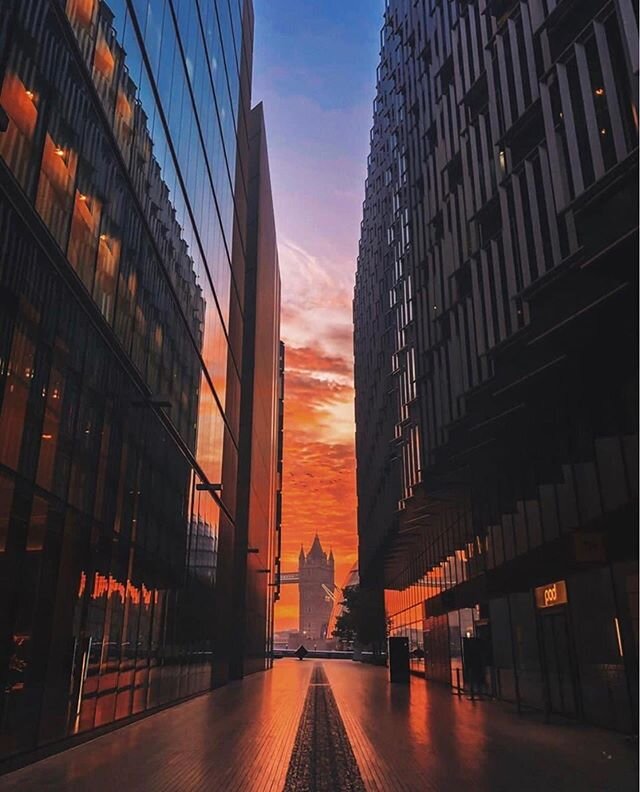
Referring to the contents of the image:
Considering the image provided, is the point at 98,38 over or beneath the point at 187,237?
beneath

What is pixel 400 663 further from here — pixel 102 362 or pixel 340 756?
pixel 102 362

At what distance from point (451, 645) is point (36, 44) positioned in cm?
3001

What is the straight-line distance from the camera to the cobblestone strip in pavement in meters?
9.06

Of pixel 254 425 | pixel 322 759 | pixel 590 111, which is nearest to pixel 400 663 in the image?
pixel 254 425

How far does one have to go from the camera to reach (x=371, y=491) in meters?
57.8

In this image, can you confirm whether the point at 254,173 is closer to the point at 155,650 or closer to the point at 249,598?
the point at 249,598

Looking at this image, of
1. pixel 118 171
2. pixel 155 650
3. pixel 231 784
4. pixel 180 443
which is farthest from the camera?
pixel 180 443

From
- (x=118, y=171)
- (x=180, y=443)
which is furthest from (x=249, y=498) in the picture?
(x=118, y=171)

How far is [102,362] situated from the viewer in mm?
14508

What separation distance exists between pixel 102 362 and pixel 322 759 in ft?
29.4

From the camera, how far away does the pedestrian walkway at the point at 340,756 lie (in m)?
9.11

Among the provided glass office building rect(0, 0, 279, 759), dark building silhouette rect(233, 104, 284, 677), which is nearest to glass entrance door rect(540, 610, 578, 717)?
glass office building rect(0, 0, 279, 759)

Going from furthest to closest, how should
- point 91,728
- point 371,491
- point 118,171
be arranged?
point 371,491 → point 118,171 → point 91,728

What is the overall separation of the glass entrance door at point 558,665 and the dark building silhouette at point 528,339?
0.22 feet
